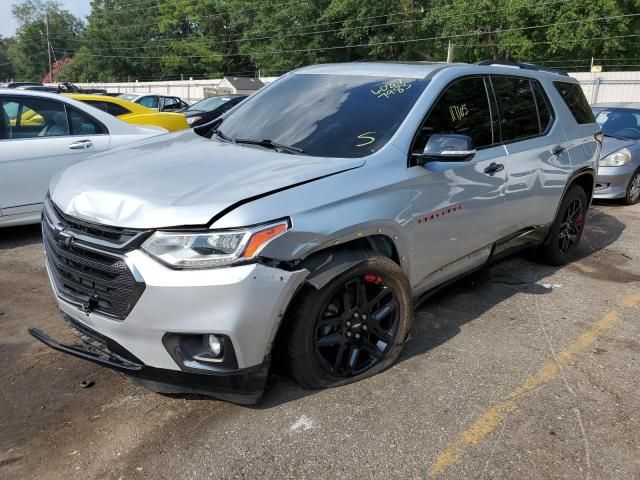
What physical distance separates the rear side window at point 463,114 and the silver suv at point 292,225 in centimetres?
2

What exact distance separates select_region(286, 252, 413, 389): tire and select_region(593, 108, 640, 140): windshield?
7665 millimetres

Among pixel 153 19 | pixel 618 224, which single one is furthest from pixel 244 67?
pixel 618 224

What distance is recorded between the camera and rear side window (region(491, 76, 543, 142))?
A: 14.3 feet

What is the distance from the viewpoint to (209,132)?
411cm

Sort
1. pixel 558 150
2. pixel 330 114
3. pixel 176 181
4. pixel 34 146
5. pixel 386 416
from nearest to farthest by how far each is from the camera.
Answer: pixel 176 181, pixel 386 416, pixel 330 114, pixel 558 150, pixel 34 146

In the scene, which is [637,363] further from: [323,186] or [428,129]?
[323,186]

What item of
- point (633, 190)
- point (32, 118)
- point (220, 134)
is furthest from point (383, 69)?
point (633, 190)

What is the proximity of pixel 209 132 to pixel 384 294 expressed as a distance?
1.79 meters

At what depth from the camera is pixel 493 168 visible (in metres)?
4.09

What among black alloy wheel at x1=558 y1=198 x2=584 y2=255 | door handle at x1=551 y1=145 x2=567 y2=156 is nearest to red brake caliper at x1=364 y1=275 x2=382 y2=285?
door handle at x1=551 y1=145 x2=567 y2=156

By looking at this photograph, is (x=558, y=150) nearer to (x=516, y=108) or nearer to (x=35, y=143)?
(x=516, y=108)

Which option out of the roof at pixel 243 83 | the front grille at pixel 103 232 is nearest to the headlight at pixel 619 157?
the front grille at pixel 103 232

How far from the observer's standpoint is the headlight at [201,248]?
256 centimetres

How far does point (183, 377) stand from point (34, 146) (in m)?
4.20
